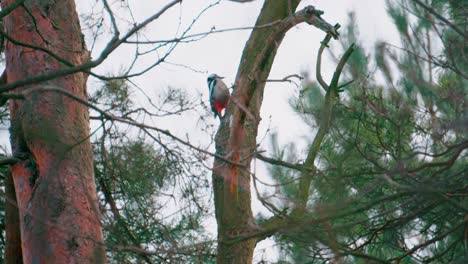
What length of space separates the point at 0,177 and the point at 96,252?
5.80ft

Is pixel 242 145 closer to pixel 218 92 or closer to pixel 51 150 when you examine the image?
pixel 51 150

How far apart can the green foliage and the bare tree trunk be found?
1094 mm

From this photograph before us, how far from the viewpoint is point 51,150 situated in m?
4.96

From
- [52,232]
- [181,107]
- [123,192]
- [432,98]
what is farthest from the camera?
[123,192]

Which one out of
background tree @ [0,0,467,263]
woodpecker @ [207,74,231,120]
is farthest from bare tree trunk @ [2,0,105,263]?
woodpecker @ [207,74,231,120]

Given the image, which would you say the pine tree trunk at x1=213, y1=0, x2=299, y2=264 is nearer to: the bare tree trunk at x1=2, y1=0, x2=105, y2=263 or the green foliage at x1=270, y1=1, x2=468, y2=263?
the green foliage at x1=270, y1=1, x2=468, y2=263

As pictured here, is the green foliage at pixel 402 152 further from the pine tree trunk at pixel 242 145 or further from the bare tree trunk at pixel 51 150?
the bare tree trunk at pixel 51 150

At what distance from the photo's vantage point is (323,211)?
10.9 feet

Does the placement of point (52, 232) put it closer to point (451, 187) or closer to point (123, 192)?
point (123, 192)

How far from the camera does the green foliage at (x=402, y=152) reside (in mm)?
3979

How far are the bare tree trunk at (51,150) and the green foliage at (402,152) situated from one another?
1.09 metres

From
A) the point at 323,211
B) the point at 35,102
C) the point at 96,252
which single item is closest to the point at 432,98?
the point at 323,211

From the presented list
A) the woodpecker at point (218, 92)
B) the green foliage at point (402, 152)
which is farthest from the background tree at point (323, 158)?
the woodpecker at point (218, 92)

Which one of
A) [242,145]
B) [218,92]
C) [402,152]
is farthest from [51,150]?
[218,92]
